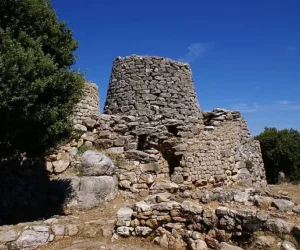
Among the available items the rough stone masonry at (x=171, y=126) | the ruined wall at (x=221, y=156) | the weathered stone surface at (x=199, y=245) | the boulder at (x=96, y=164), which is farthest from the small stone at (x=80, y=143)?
the weathered stone surface at (x=199, y=245)

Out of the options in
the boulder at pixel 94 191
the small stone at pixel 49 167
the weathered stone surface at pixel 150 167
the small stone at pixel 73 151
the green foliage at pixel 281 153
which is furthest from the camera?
the green foliage at pixel 281 153

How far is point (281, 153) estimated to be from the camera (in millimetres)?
27297

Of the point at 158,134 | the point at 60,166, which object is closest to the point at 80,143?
the point at 60,166

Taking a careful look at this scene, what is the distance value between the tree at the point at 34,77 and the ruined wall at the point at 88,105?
346 cm

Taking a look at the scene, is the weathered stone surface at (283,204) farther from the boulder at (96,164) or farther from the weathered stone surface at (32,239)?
the boulder at (96,164)

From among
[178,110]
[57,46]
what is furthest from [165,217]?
[178,110]

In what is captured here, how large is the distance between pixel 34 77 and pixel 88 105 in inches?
230

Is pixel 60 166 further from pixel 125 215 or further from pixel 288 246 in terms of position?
pixel 288 246

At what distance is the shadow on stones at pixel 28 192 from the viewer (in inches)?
327

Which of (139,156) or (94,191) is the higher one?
(139,156)

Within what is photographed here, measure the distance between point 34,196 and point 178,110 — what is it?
21.3 feet

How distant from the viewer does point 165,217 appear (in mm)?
6516

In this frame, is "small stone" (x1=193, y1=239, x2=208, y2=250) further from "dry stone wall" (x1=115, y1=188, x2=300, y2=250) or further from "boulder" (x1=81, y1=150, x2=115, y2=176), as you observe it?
"boulder" (x1=81, y1=150, x2=115, y2=176)

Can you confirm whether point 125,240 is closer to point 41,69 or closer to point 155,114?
point 41,69
